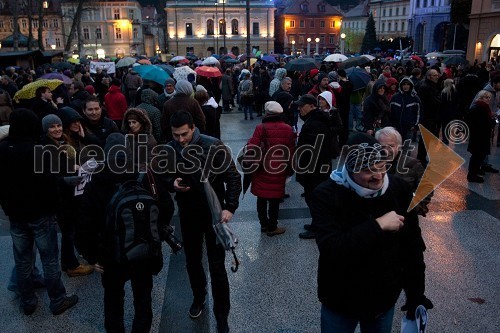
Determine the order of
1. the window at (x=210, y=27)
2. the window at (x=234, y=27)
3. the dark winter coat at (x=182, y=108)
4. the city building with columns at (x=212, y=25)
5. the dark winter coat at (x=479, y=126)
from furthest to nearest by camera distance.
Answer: the window at (x=234, y=27) < the window at (x=210, y=27) < the city building with columns at (x=212, y=25) < the dark winter coat at (x=479, y=126) < the dark winter coat at (x=182, y=108)

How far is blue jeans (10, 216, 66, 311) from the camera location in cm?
387

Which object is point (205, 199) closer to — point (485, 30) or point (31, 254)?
point (31, 254)

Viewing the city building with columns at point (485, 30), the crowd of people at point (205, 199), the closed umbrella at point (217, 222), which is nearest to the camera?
the crowd of people at point (205, 199)

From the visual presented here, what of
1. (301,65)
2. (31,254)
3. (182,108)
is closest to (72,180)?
(31,254)

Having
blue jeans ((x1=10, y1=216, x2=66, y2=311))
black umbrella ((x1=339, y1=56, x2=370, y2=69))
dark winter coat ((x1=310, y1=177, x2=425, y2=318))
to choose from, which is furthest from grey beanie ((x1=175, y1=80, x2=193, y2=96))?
black umbrella ((x1=339, y1=56, x2=370, y2=69))

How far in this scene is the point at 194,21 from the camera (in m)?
79.2

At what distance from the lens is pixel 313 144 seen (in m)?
5.50

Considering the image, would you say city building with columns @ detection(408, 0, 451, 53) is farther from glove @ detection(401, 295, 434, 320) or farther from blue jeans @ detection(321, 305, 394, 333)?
blue jeans @ detection(321, 305, 394, 333)

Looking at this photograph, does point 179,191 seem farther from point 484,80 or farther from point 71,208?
point 484,80

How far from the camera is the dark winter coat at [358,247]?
7.34 feet

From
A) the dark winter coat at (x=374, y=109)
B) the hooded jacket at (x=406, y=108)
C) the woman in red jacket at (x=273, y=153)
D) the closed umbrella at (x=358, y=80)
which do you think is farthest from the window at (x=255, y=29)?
the woman in red jacket at (x=273, y=153)

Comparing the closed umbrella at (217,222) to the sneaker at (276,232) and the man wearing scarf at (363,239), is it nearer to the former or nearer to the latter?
the man wearing scarf at (363,239)

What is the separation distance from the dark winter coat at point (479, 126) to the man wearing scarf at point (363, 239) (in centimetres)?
599

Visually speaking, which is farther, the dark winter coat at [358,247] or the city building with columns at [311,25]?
the city building with columns at [311,25]
